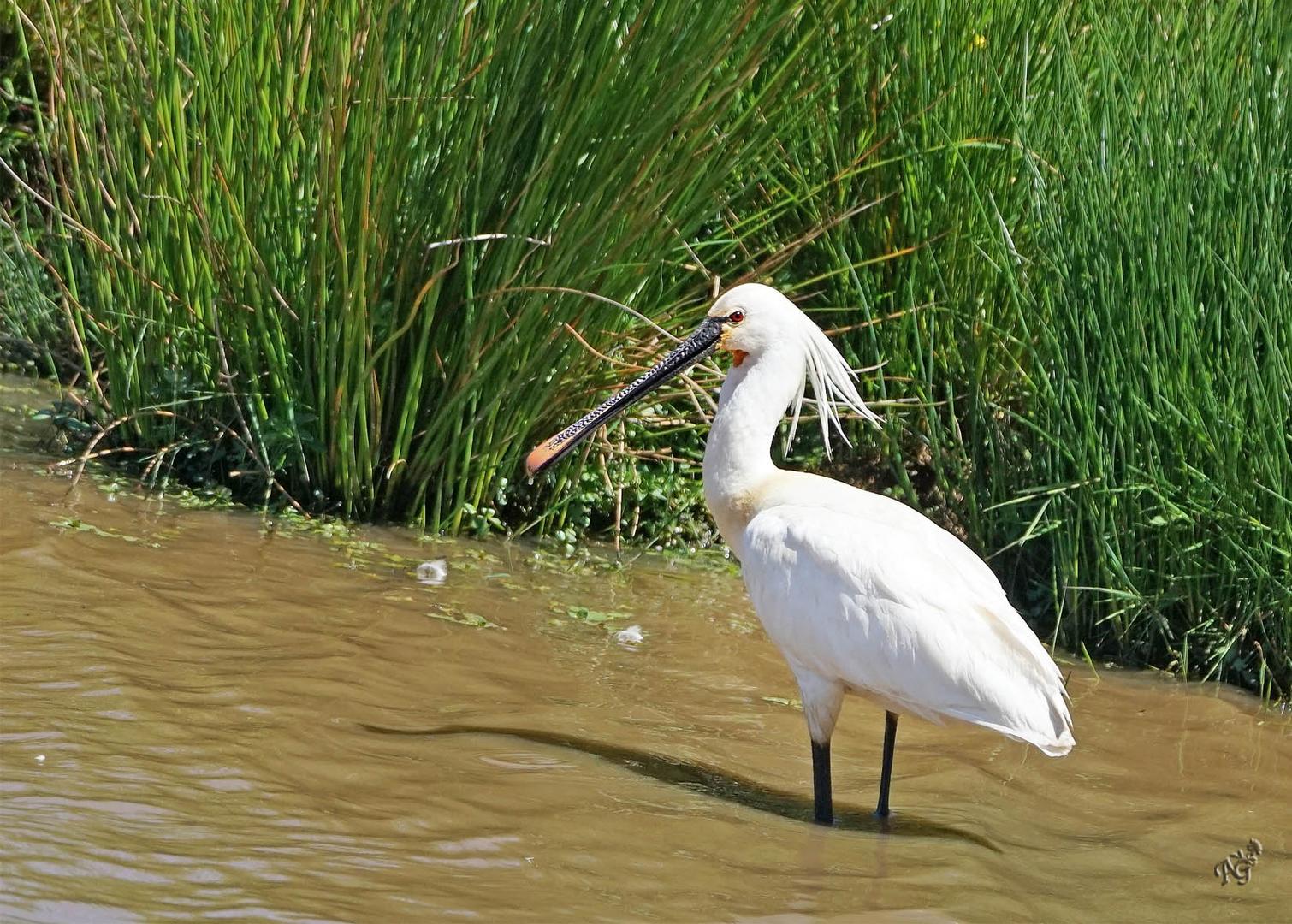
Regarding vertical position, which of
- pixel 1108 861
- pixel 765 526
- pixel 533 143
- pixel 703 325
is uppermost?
pixel 533 143

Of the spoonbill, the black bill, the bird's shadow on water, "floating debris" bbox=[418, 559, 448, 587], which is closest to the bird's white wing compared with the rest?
the spoonbill

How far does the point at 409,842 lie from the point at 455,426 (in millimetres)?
2605

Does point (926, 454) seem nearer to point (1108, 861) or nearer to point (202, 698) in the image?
point (1108, 861)

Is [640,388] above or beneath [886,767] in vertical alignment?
above

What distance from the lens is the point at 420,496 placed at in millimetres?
5824

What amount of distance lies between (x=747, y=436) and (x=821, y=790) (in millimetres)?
1018

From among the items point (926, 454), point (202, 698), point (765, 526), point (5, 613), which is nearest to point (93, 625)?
point (5, 613)

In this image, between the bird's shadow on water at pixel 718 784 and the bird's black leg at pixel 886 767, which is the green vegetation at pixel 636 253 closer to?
A: the bird's black leg at pixel 886 767

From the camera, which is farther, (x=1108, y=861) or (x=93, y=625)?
(x=93, y=625)

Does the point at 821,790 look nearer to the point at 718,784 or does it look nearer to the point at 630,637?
the point at 718,784

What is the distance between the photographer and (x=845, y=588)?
4094 millimetres

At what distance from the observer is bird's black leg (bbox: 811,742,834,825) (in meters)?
3.97

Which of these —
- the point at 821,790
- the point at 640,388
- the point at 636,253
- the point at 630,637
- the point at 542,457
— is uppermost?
the point at 636,253

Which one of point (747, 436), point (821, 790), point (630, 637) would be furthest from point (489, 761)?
point (630, 637)
